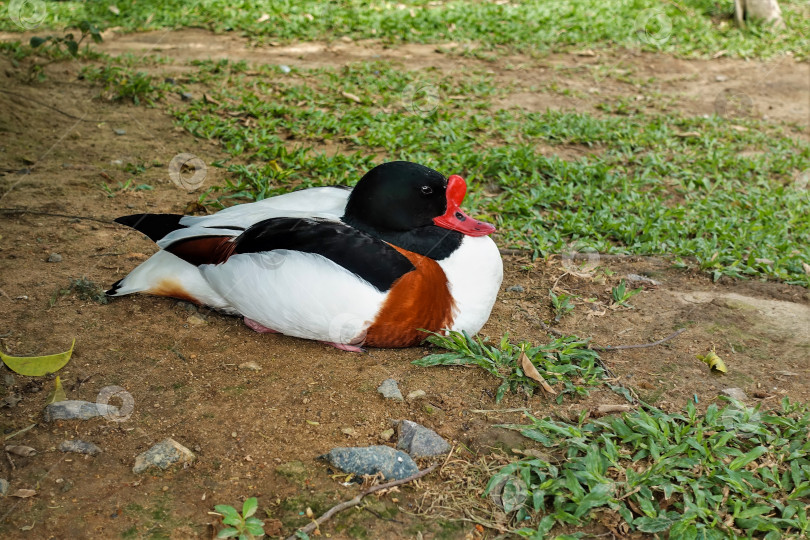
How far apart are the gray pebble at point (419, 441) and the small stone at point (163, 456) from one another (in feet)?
2.39

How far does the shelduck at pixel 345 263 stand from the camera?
9.53 feet

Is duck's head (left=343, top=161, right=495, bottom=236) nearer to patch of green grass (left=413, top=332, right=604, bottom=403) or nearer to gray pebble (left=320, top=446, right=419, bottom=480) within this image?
patch of green grass (left=413, top=332, right=604, bottom=403)

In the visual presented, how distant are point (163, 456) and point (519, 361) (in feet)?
4.69

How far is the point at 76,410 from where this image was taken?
8.31 feet

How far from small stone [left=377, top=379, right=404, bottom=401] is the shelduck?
0.73 feet

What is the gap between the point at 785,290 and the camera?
3943 millimetres

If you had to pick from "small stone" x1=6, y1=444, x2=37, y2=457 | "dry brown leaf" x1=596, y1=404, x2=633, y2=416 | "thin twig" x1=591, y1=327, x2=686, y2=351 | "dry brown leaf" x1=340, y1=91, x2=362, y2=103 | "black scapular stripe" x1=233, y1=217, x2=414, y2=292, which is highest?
"black scapular stripe" x1=233, y1=217, x2=414, y2=292

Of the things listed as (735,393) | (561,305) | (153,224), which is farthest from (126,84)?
(735,393)

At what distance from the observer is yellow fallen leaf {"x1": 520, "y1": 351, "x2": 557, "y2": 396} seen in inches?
113

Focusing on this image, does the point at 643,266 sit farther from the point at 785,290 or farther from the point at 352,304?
the point at 352,304

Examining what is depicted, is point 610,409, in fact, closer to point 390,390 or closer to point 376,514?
point 390,390

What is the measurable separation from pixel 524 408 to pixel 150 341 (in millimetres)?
1582

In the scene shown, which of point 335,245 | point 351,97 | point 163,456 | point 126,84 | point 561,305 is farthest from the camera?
point 351,97

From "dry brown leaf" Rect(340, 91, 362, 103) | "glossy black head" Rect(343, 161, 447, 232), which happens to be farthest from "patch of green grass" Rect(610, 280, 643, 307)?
"dry brown leaf" Rect(340, 91, 362, 103)
